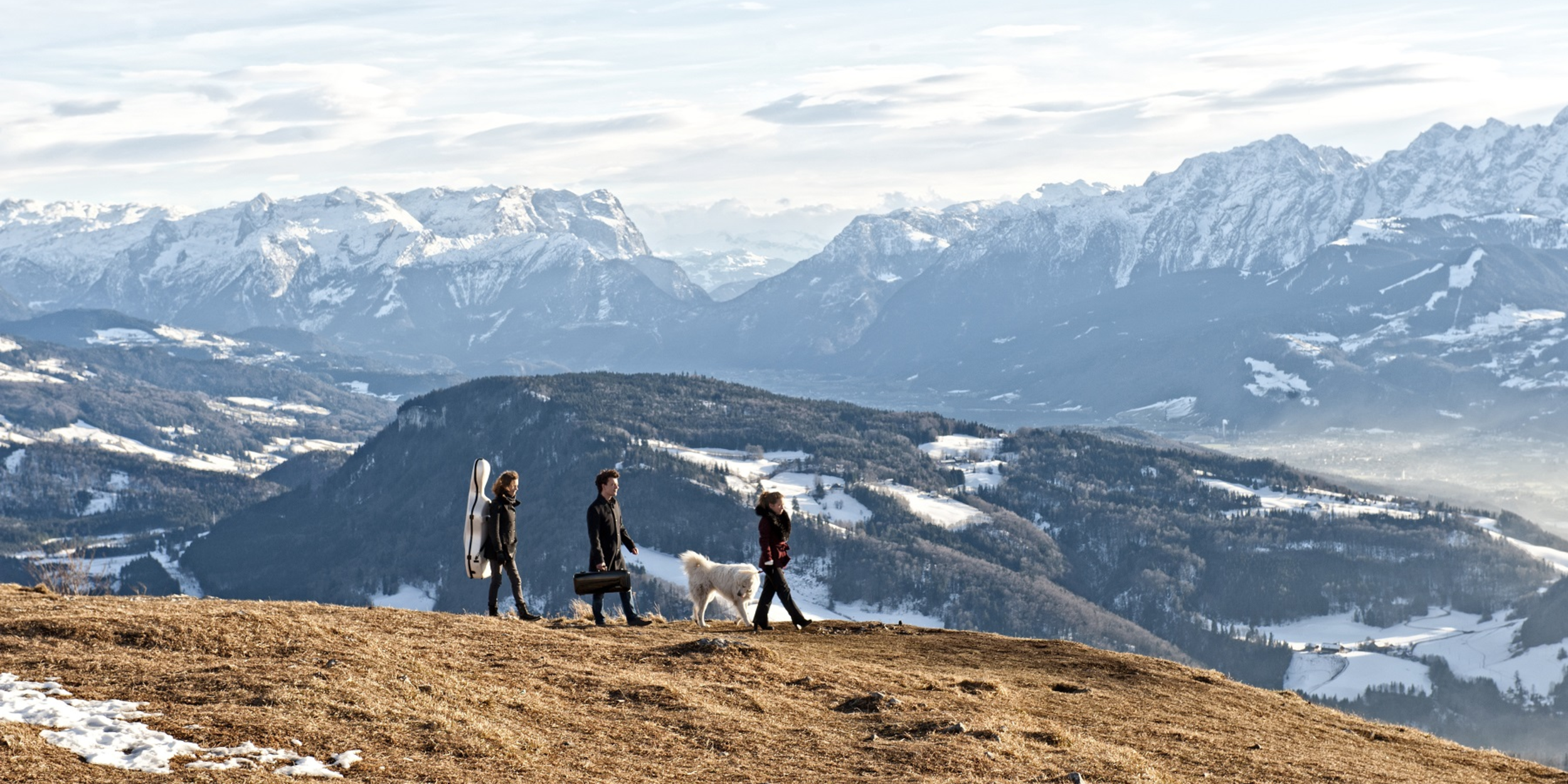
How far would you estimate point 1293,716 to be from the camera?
3344 cm

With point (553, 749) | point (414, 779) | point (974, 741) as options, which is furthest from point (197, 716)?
point (974, 741)

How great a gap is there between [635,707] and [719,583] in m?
13.2

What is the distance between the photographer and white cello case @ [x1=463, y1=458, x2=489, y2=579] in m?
34.9

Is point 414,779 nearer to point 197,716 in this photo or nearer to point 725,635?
point 197,716

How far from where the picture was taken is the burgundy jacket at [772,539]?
36156 millimetres

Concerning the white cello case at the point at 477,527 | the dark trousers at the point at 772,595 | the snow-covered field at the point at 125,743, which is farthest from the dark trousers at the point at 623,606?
the snow-covered field at the point at 125,743

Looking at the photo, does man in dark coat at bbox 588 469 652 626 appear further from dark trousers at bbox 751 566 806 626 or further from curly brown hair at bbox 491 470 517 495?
dark trousers at bbox 751 566 806 626

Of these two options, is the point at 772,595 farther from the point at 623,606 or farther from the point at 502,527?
the point at 502,527

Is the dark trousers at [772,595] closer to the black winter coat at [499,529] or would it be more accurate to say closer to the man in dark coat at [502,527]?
the man in dark coat at [502,527]

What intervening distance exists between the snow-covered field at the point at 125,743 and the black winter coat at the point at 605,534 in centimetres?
1441

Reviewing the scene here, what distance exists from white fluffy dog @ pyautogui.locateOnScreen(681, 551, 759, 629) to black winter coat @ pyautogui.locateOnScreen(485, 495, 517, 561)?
5.57 m

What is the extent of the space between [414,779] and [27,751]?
18.3 feet

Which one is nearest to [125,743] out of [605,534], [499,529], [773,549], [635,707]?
[635,707]

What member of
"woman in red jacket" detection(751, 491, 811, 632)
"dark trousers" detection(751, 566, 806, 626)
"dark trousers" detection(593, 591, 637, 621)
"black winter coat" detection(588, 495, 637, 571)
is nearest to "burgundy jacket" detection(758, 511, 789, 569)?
"woman in red jacket" detection(751, 491, 811, 632)
